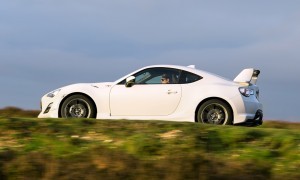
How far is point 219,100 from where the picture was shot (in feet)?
40.7

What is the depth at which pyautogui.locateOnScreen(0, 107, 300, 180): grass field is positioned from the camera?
7254mm

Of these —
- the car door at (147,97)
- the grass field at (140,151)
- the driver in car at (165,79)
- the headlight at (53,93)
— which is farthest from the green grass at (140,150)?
the headlight at (53,93)

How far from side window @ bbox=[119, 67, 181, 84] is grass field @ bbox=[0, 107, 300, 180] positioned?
3.20 metres

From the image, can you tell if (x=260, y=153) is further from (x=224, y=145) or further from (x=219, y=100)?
(x=219, y=100)

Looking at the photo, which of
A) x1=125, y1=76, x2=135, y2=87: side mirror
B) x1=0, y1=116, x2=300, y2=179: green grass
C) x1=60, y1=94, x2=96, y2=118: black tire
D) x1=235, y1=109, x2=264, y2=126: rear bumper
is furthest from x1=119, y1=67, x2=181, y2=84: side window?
x1=0, y1=116, x2=300, y2=179: green grass

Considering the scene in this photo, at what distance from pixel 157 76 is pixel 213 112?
1.47 meters

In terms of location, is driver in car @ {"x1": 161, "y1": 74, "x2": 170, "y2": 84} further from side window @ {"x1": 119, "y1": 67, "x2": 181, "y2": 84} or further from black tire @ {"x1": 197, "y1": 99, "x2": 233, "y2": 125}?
black tire @ {"x1": 197, "y1": 99, "x2": 233, "y2": 125}

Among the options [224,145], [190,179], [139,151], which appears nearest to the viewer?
[190,179]

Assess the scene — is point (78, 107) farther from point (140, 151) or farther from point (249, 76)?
point (140, 151)

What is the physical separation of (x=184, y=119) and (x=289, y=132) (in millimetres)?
3357

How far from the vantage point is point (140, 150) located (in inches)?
327

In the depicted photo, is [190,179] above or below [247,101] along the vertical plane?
below

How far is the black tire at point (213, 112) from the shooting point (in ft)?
40.6

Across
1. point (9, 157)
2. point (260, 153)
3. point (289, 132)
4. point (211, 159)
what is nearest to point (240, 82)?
point (289, 132)
